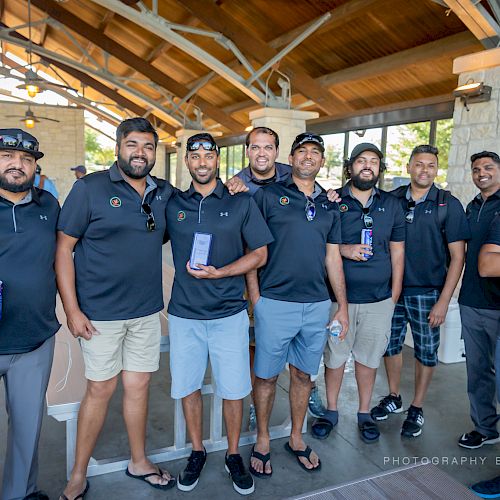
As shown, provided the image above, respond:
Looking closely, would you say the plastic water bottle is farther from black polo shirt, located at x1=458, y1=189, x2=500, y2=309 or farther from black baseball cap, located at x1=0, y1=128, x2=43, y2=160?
black baseball cap, located at x1=0, y1=128, x2=43, y2=160

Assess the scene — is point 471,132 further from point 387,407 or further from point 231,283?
point 231,283

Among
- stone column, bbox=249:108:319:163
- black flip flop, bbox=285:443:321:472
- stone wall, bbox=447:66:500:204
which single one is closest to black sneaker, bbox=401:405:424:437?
black flip flop, bbox=285:443:321:472

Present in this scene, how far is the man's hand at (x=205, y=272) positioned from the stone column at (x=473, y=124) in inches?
134

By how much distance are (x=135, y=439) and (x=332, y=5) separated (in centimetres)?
628

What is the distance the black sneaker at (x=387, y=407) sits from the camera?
10.1 feet

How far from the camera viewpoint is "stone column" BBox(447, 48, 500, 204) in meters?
4.36

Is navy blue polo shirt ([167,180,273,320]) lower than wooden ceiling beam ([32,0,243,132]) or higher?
lower

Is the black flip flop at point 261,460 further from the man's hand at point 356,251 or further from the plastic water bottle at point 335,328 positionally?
the man's hand at point 356,251

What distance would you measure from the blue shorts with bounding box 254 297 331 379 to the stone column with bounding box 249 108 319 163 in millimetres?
5489

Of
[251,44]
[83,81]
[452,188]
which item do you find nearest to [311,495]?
[452,188]

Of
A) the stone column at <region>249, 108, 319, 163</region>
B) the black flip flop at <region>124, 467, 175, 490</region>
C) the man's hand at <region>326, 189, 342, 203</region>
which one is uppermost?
the stone column at <region>249, 108, 319, 163</region>

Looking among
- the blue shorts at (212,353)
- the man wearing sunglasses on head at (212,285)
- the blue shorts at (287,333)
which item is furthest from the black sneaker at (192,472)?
the blue shorts at (287,333)

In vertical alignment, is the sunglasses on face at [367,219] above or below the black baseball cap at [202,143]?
below

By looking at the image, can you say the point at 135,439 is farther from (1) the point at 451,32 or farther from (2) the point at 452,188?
(1) the point at 451,32
